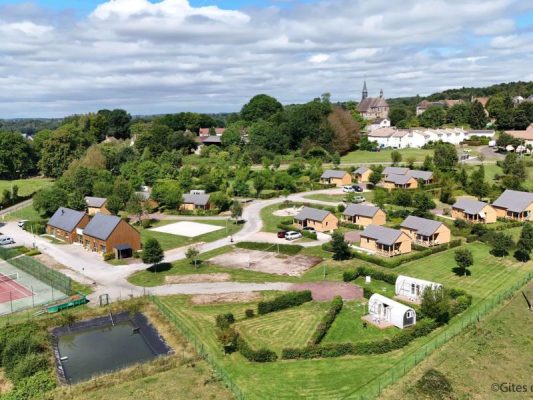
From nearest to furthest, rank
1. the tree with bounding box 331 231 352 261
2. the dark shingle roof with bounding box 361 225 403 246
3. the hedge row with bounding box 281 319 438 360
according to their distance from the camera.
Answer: the hedge row with bounding box 281 319 438 360 → the tree with bounding box 331 231 352 261 → the dark shingle roof with bounding box 361 225 403 246

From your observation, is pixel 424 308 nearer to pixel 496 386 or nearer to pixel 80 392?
pixel 496 386

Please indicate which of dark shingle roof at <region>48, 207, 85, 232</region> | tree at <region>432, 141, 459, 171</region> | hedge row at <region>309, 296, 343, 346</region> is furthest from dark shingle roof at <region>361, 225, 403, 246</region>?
tree at <region>432, 141, 459, 171</region>

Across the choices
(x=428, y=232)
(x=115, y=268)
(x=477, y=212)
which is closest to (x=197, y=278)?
(x=115, y=268)

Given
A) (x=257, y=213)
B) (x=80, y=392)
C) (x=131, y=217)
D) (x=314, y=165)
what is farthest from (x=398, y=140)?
(x=80, y=392)

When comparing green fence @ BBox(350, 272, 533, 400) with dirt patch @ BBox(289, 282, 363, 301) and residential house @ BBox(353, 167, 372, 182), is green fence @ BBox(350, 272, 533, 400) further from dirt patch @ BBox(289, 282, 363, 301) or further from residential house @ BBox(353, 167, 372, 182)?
residential house @ BBox(353, 167, 372, 182)

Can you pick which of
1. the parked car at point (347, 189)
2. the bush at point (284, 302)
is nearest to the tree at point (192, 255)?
the bush at point (284, 302)
